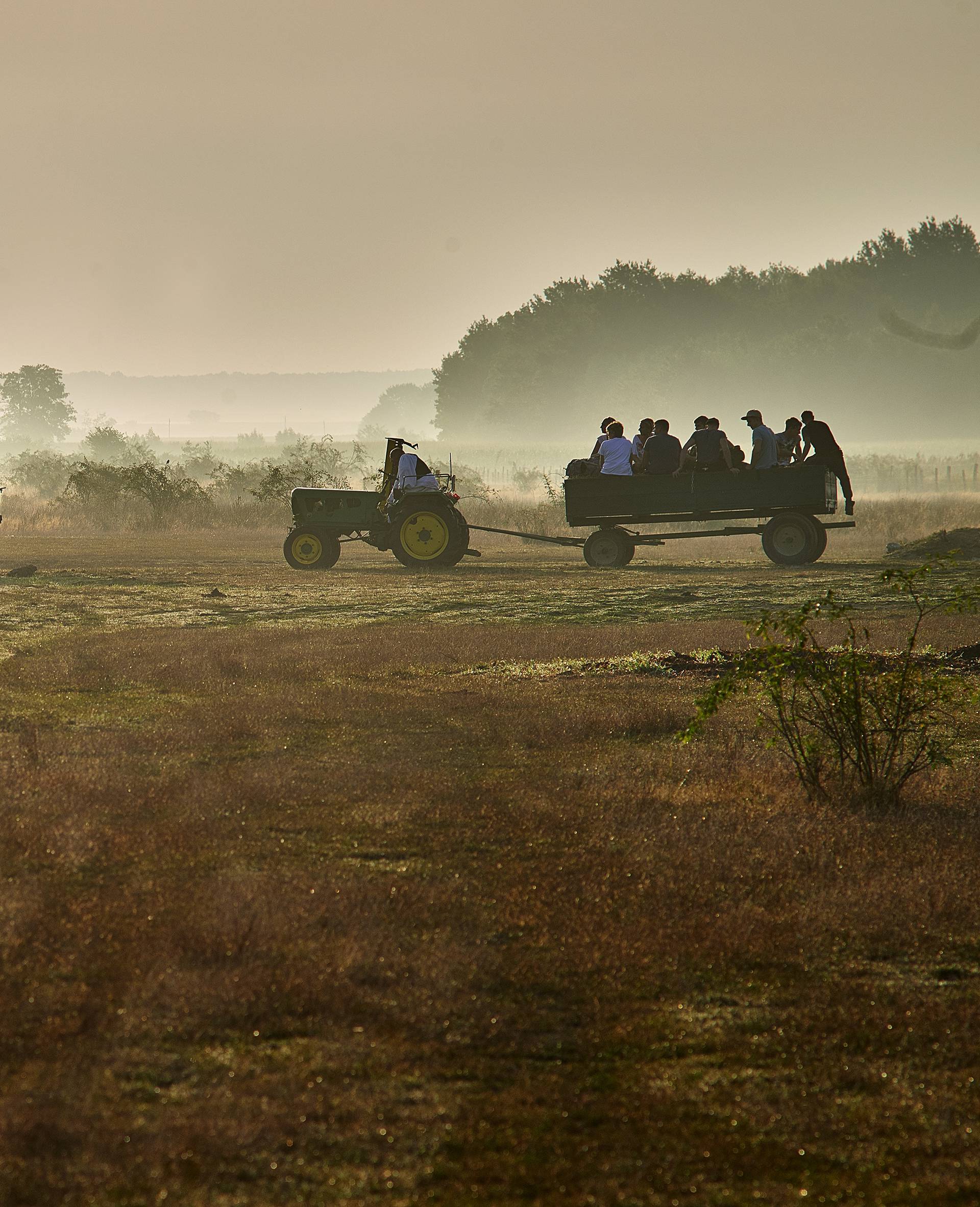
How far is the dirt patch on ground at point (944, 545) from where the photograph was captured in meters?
19.9

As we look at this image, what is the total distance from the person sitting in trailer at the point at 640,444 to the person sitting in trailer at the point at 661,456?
73 mm

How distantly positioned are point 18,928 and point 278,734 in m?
3.39

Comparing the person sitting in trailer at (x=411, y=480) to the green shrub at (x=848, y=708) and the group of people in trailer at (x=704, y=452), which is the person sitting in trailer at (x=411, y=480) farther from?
the green shrub at (x=848, y=708)

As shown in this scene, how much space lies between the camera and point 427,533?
1980 centimetres

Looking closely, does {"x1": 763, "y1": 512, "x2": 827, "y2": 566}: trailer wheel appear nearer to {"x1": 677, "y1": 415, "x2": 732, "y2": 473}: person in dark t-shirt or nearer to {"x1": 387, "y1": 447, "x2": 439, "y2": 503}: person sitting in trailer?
{"x1": 677, "y1": 415, "x2": 732, "y2": 473}: person in dark t-shirt

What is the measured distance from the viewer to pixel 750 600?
→ 14500 millimetres

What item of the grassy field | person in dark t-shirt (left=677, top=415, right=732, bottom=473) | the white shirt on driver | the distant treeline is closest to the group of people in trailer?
person in dark t-shirt (left=677, top=415, right=732, bottom=473)

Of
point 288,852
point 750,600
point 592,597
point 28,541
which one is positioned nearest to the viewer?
point 288,852

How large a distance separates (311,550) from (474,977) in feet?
55.5

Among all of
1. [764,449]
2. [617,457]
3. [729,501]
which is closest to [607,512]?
[617,457]

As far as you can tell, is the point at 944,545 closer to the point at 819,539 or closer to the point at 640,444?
the point at 819,539

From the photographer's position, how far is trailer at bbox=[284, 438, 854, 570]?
19.1 meters

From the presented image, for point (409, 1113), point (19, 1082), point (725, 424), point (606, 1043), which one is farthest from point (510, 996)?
point (725, 424)

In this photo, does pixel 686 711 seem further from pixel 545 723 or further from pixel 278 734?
pixel 278 734
